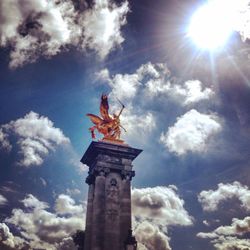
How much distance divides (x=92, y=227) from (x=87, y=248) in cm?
164

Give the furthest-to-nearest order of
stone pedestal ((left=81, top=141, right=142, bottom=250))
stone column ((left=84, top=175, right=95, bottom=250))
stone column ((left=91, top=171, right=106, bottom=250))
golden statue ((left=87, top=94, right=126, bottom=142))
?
golden statue ((left=87, top=94, right=126, bottom=142)), stone column ((left=84, top=175, right=95, bottom=250)), stone pedestal ((left=81, top=141, right=142, bottom=250)), stone column ((left=91, top=171, right=106, bottom=250))

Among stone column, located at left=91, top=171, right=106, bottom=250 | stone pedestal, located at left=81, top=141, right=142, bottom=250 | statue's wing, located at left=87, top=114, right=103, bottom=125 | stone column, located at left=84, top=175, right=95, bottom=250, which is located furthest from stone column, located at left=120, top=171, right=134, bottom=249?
statue's wing, located at left=87, top=114, right=103, bottom=125

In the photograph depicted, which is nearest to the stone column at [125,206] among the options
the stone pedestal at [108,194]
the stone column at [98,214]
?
the stone pedestal at [108,194]

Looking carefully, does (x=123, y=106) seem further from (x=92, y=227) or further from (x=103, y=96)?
(x=92, y=227)

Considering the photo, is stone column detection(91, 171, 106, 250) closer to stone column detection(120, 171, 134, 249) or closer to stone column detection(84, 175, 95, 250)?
stone column detection(84, 175, 95, 250)

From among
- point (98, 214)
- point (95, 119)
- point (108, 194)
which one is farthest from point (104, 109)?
point (98, 214)

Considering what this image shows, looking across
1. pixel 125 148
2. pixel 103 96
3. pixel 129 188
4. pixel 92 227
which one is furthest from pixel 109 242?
pixel 103 96

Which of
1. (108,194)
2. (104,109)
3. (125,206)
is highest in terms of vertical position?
(104,109)

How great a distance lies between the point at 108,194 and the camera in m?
25.2

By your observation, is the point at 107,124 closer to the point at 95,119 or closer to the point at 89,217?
the point at 95,119

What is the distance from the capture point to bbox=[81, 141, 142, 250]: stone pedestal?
23531 millimetres

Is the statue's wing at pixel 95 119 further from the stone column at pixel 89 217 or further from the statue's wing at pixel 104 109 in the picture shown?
the stone column at pixel 89 217

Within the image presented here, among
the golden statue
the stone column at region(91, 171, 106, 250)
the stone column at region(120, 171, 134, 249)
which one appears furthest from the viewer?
the golden statue

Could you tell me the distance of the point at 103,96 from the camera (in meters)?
30.4
